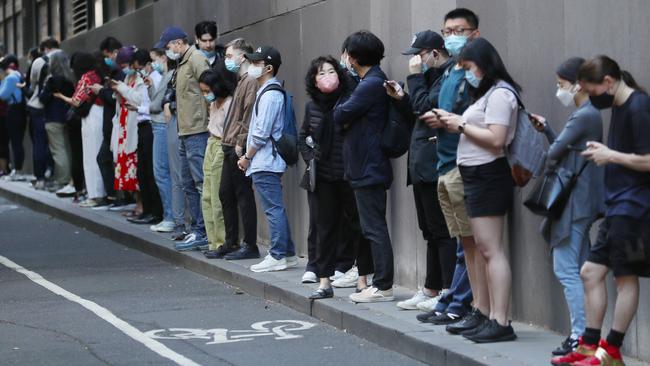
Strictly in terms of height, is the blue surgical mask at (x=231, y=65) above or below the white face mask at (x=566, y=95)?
above

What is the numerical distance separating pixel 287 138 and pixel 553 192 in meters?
4.25

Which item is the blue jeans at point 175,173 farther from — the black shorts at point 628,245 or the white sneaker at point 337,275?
the black shorts at point 628,245

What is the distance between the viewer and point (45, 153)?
21.9 m

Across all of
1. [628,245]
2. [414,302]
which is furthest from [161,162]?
[628,245]

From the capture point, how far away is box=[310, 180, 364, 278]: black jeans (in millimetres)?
10516

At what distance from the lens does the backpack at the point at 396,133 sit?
9758mm

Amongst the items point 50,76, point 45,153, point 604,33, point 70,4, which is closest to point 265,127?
point 604,33

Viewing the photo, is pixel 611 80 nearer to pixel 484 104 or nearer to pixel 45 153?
pixel 484 104

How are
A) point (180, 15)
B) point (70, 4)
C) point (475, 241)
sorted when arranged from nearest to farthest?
point (475, 241), point (180, 15), point (70, 4)

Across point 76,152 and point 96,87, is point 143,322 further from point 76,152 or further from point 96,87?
point 76,152

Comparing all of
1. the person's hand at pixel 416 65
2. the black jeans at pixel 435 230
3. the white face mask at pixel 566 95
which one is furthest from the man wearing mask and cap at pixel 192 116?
the white face mask at pixel 566 95

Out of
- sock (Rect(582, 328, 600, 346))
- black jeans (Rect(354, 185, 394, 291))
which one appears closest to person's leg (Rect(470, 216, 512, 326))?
sock (Rect(582, 328, 600, 346))

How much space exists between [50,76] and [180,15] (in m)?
2.94

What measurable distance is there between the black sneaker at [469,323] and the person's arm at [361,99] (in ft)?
6.07
